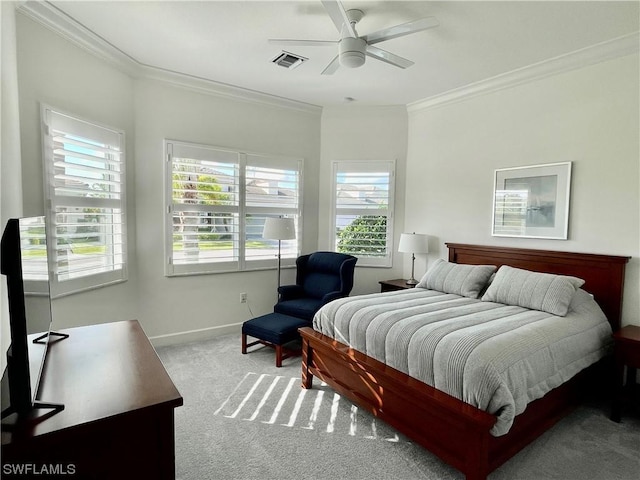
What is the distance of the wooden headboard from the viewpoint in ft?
9.71

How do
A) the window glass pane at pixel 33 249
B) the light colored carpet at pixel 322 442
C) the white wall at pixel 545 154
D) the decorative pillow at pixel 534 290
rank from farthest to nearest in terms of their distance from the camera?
the white wall at pixel 545 154
the decorative pillow at pixel 534 290
the light colored carpet at pixel 322 442
the window glass pane at pixel 33 249

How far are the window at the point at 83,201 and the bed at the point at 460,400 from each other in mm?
2009

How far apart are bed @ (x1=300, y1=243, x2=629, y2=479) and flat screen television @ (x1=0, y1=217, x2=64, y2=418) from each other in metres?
1.79

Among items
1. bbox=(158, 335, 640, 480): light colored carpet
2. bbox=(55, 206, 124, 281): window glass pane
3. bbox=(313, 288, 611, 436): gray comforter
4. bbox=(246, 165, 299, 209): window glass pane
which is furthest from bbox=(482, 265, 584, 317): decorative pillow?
bbox=(55, 206, 124, 281): window glass pane

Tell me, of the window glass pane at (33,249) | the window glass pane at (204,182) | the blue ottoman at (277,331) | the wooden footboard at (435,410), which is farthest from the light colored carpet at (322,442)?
the window glass pane at (204,182)

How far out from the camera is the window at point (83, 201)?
2754 mm

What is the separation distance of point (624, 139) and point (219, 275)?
422 centimetres

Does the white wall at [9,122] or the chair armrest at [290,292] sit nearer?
the white wall at [9,122]

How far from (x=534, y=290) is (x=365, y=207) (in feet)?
7.92

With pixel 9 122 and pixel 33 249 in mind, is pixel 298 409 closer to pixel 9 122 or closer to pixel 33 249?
pixel 33 249

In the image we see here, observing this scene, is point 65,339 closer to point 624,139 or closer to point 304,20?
point 304,20

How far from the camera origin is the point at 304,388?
3006mm

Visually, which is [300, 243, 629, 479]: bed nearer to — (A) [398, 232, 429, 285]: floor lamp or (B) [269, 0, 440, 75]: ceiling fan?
(A) [398, 232, 429, 285]: floor lamp

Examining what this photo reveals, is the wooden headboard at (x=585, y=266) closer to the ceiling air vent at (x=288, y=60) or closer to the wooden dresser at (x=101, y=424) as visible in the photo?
the ceiling air vent at (x=288, y=60)
